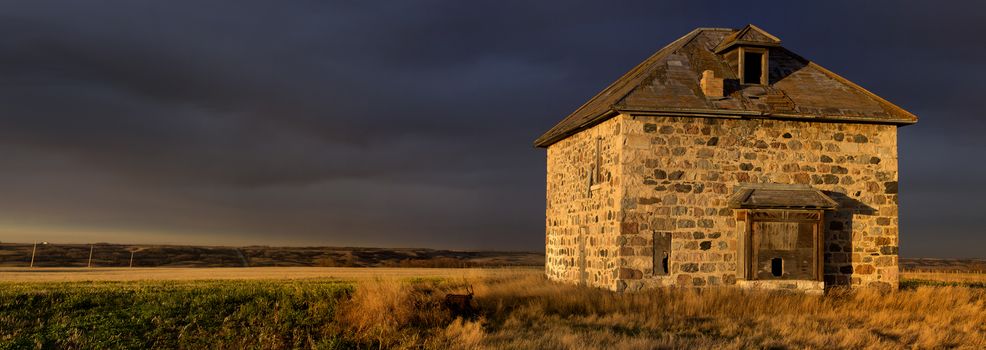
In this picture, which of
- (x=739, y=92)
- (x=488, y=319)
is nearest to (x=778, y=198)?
(x=739, y=92)

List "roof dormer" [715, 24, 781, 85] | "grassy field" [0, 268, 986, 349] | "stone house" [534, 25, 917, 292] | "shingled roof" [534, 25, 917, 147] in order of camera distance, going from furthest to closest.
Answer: "roof dormer" [715, 24, 781, 85]
"shingled roof" [534, 25, 917, 147]
"stone house" [534, 25, 917, 292]
"grassy field" [0, 268, 986, 349]

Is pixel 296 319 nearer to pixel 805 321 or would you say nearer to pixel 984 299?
pixel 805 321

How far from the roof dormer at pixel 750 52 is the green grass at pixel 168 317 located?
474 inches

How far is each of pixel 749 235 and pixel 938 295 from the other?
5389 millimetres

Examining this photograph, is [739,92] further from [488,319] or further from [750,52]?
[488,319]

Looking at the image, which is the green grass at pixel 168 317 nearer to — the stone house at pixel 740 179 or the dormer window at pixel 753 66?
the stone house at pixel 740 179

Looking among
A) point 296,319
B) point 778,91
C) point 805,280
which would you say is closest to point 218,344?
point 296,319

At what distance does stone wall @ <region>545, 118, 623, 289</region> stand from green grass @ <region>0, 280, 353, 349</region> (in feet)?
21.1

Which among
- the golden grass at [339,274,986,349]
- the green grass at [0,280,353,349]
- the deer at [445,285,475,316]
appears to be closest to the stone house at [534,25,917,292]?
the golden grass at [339,274,986,349]

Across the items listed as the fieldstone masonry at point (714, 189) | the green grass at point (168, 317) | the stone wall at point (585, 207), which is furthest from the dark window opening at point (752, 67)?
the green grass at point (168, 317)

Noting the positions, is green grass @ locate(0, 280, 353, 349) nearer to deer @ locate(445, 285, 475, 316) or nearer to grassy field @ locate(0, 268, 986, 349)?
grassy field @ locate(0, 268, 986, 349)

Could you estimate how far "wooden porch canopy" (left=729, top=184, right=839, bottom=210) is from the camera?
20125 millimetres

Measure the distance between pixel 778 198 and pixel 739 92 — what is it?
3123 millimetres

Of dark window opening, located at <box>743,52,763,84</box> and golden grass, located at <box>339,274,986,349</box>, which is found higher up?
dark window opening, located at <box>743,52,763,84</box>
